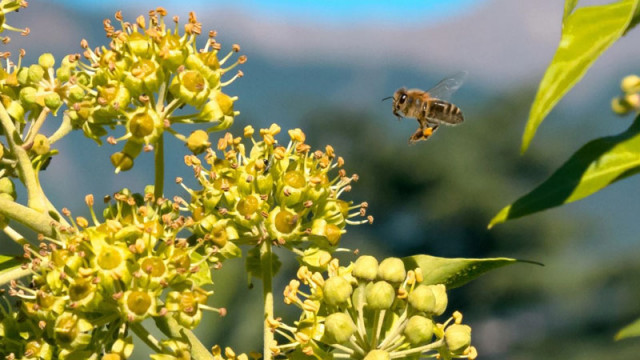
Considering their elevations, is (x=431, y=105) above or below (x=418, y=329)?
above

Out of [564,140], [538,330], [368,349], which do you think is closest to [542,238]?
[538,330]

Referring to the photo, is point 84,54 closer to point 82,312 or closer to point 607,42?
point 82,312

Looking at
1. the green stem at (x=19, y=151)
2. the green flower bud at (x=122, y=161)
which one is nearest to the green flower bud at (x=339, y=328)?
the green flower bud at (x=122, y=161)

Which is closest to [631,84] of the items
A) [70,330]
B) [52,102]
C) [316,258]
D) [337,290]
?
[337,290]

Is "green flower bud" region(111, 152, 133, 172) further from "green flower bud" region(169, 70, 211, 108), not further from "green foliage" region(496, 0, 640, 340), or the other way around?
"green foliage" region(496, 0, 640, 340)

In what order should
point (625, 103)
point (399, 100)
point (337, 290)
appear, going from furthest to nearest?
point (399, 100) → point (337, 290) → point (625, 103)

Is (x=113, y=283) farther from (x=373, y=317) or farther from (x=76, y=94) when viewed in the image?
(x=373, y=317)

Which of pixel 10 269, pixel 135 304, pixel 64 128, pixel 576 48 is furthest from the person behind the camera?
pixel 64 128

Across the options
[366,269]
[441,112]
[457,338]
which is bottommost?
[457,338]
